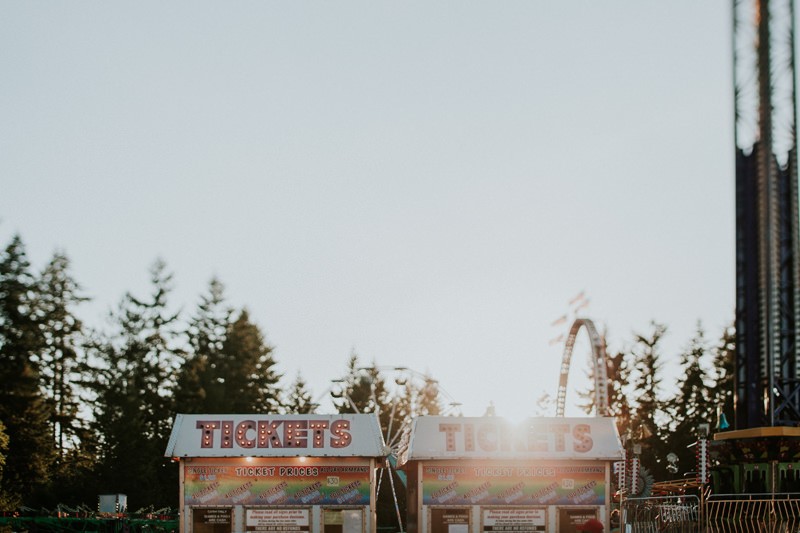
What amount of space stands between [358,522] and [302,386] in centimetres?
6823

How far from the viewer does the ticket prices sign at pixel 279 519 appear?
29.0m

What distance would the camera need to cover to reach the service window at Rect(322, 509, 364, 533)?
28984 mm

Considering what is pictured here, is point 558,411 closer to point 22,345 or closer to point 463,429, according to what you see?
point 463,429

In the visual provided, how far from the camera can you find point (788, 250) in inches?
1476

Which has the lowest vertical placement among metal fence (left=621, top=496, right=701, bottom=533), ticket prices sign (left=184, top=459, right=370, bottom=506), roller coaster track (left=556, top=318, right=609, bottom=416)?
metal fence (left=621, top=496, right=701, bottom=533)

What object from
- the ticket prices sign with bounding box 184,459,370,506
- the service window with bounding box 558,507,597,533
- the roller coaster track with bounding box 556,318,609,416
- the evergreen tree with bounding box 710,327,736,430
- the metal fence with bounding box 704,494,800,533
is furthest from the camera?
the evergreen tree with bounding box 710,327,736,430

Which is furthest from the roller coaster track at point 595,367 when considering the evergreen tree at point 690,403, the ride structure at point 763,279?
the evergreen tree at point 690,403

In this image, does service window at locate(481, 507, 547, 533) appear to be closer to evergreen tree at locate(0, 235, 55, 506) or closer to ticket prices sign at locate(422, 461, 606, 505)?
ticket prices sign at locate(422, 461, 606, 505)

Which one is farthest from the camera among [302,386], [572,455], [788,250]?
[302,386]

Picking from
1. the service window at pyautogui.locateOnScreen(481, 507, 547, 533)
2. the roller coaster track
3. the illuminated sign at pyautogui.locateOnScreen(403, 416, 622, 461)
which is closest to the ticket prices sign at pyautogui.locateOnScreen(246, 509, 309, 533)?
the illuminated sign at pyautogui.locateOnScreen(403, 416, 622, 461)

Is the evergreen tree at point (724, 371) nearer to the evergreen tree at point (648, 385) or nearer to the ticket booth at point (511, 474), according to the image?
the evergreen tree at point (648, 385)

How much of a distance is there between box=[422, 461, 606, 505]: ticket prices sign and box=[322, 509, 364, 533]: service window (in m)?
1.94

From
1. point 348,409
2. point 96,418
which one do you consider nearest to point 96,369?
point 96,418

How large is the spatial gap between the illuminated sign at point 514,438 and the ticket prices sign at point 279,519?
3353 millimetres
